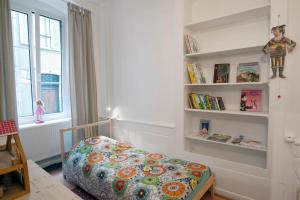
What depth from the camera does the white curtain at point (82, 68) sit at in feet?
8.63

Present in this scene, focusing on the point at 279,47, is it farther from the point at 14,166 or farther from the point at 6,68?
the point at 6,68

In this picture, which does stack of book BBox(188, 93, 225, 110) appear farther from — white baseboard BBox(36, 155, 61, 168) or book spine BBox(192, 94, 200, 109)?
white baseboard BBox(36, 155, 61, 168)

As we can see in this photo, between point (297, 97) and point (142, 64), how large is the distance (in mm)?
1828

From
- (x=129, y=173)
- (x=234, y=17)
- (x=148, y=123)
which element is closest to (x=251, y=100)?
(x=234, y=17)

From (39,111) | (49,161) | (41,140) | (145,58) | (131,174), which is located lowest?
(49,161)

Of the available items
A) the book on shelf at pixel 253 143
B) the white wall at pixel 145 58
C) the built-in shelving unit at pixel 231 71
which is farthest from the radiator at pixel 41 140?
the book on shelf at pixel 253 143

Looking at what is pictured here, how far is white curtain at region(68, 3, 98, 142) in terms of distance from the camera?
8.63ft

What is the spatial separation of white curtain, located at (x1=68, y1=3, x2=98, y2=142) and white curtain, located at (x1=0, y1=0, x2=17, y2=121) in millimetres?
715

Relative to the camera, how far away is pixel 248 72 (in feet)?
6.10

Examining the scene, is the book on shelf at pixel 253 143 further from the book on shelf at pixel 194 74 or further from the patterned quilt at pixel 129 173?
the book on shelf at pixel 194 74

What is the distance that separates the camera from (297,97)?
154 centimetres

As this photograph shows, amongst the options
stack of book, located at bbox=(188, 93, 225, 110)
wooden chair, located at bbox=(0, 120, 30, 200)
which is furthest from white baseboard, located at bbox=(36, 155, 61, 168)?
stack of book, located at bbox=(188, 93, 225, 110)

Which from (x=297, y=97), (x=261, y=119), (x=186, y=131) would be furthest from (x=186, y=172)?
(x=297, y=97)

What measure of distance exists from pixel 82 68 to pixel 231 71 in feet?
6.91
